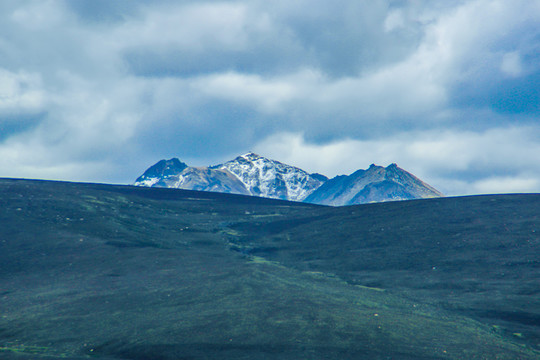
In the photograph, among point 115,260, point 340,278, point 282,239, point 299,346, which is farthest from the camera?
point 282,239

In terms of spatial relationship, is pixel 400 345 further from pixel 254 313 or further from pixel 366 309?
pixel 254 313

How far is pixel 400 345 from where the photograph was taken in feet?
54.2

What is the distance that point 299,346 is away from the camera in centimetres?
1630

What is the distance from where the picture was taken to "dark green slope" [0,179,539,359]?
16.9 m

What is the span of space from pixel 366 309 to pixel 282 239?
26641mm

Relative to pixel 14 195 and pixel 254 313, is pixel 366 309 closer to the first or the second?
pixel 254 313

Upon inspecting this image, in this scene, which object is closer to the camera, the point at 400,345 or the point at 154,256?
the point at 400,345

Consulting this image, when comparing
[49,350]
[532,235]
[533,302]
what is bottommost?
[49,350]

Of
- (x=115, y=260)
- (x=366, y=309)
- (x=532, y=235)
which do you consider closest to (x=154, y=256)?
(x=115, y=260)

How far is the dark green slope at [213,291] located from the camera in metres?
16.9

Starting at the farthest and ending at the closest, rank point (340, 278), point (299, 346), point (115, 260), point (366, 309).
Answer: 1. point (115, 260)
2. point (340, 278)
3. point (366, 309)
4. point (299, 346)

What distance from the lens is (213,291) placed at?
85.2 ft

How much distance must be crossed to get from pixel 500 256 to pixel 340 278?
13.5 meters

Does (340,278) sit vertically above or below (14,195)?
below
